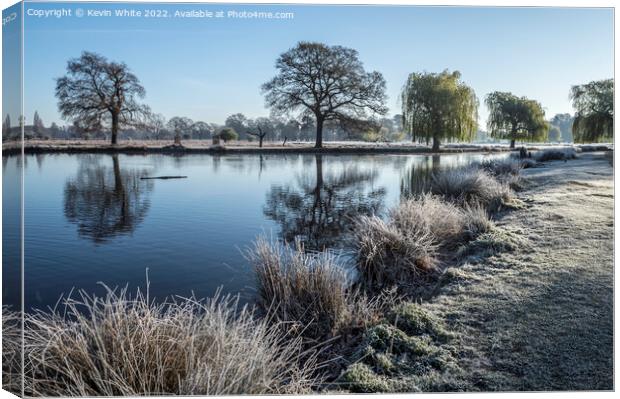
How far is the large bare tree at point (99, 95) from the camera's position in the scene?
4.33 meters

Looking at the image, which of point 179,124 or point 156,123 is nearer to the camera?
point 156,123

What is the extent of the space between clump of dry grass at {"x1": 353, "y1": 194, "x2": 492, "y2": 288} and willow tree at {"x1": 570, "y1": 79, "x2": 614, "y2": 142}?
212cm

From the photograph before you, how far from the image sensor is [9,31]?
3.58 metres

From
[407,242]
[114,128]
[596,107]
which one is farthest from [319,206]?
[596,107]

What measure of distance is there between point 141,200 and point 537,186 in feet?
26.5

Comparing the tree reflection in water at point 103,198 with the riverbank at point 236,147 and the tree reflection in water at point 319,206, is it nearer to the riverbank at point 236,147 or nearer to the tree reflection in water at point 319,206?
the riverbank at point 236,147

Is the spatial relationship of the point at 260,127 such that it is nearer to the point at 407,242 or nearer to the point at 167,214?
the point at 167,214

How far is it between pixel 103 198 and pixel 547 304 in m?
4.83

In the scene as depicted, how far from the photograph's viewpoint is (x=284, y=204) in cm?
729

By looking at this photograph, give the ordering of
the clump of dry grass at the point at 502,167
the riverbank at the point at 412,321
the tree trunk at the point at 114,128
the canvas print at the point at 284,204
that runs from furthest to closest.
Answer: the clump of dry grass at the point at 502,167 → the tree trunk at the point at 114,128 → the canvas print at the point at 284,204 → the riverbank at the point at 412,321

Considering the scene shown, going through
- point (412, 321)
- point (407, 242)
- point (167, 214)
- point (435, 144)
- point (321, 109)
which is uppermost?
point (321, 109)

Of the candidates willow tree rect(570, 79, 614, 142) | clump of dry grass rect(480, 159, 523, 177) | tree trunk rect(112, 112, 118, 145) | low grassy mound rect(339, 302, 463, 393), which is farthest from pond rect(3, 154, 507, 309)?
clump of dry grass rect(480, 159, 523, 177)

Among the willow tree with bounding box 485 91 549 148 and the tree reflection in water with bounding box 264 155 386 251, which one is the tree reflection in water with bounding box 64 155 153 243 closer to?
the tree reflection in water with bounding box 264 155 386 251

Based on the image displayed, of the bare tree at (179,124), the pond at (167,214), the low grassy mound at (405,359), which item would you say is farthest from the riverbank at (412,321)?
the bare tree at (179,124)
